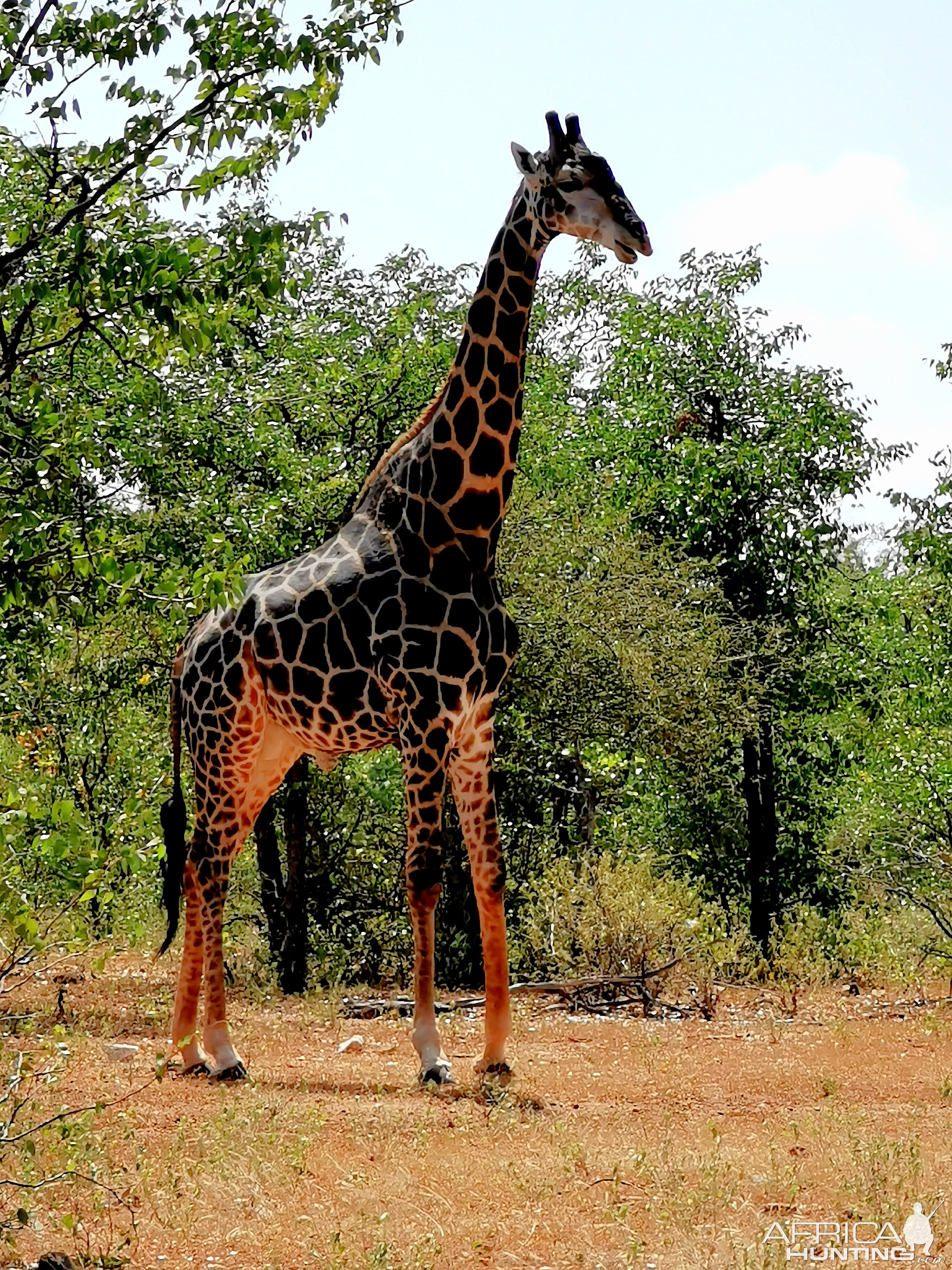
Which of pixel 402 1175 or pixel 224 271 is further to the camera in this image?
pixel 402 1175

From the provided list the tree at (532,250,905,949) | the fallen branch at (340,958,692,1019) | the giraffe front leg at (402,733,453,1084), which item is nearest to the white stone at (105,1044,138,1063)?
the giraffe front leg at (402,733,453,1084)

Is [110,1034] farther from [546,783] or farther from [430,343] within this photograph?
[430,343]

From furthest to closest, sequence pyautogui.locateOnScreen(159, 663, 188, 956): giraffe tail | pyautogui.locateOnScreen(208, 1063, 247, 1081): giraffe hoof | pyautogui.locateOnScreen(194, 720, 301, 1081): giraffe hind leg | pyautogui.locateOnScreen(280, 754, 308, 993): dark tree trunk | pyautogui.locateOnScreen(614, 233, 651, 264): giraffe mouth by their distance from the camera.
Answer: pyautogui.locateOnScreen(280, 754, 308, 993): dark tree trunk
pyautogui.locateOnScreen(159, 663, 188, 956): giraffe tail
pyautogui.locateOnScreen(194, 720, 301, 1081): giraffe hind leg
pyautogui.locateOnScreen(208, 1063, 247, 1081): giraffe hoof
pyautogui.locateOnScreen(614, 233, 651, 264): giraffe mouth

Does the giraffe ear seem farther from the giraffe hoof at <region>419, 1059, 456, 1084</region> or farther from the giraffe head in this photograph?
the giraffe hoof at <region>419, 1059, 456, 1084</region>

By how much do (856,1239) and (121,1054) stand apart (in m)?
4.91

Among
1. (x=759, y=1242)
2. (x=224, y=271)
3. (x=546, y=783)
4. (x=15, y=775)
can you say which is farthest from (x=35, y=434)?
(x=546, y=783)

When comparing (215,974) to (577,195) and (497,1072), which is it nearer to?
(497,1072)

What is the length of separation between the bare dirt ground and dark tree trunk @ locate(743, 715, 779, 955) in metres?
7.44

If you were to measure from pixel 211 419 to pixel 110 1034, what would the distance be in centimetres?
426

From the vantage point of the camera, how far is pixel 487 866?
823cm

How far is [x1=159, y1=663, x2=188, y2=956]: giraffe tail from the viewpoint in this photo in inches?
358

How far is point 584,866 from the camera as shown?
12.4 m

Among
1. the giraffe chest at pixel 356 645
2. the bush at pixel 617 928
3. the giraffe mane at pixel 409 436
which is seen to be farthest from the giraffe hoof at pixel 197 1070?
the bush at pixel 617 928

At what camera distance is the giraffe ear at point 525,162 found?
8.09 metres
